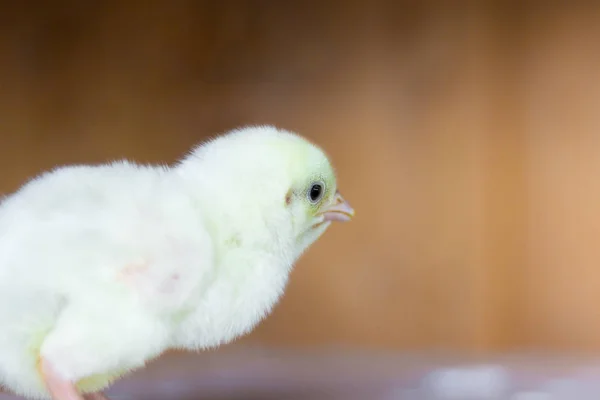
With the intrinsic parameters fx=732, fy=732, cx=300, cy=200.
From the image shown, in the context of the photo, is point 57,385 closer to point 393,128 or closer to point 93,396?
point 93,396

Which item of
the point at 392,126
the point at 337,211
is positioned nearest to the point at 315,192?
the point at 337,211

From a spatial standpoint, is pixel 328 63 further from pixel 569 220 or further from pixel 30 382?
pixel 30 382

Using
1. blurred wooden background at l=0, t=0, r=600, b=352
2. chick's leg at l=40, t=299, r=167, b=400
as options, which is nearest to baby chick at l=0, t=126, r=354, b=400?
chick's leg at l=40, t=299, r=167, b=400

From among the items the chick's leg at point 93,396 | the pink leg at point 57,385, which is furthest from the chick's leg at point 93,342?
the chick's leg at point 93,396

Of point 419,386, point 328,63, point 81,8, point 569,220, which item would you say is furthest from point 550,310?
point 81,8

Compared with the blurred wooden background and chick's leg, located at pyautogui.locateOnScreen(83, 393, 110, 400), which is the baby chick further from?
the blurred wooden background
